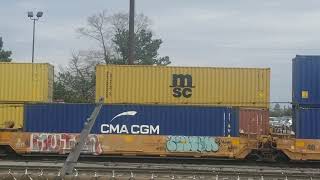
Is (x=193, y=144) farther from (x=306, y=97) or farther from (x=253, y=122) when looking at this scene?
(x=306, y=97)

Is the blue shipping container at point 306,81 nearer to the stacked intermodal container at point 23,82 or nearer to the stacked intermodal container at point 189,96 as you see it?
the stacked intermodal container at point 189,96

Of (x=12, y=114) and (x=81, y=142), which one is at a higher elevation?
(x=12, y=114)

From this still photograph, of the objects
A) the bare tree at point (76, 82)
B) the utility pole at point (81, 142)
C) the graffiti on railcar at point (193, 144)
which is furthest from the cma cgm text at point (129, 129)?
the bare tree at point (76, 82)

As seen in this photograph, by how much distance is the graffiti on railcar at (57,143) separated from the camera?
69.6 feet

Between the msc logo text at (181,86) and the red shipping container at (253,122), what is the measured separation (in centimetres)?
215

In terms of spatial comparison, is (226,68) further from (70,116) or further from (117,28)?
(117,28)

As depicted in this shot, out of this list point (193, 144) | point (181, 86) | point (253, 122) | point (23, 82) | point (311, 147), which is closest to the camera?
point (311, 147)

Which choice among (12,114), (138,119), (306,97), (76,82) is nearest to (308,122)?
(306,97)

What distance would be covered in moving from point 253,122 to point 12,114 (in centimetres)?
901

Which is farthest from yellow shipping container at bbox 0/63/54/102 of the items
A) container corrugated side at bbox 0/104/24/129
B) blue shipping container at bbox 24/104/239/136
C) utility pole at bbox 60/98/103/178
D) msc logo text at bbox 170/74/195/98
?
utility pole at bbox 60/98/103/178

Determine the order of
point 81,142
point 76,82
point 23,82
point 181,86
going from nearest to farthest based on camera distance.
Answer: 1. point 81,142
2. point 181,86
3. point 23,82
4. point 76,82

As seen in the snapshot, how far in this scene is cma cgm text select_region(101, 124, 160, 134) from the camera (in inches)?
832

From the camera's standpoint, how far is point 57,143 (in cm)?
2128

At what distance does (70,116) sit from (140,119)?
2.60 meters
